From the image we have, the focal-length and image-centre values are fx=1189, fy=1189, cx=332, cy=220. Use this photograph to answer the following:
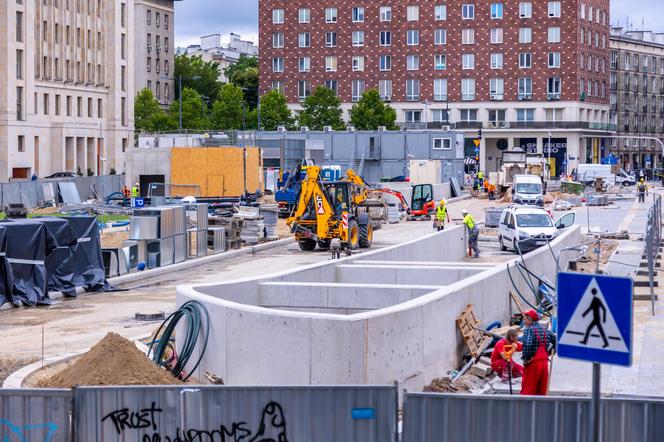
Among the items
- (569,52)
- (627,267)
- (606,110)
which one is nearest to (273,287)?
(627,267)

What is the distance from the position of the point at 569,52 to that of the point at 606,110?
1490cm

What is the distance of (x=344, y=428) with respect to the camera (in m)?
10.7

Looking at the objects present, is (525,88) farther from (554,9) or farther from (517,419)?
(517,419)

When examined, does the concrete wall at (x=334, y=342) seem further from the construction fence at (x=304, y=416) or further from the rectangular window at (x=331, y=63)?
the rectangular window at (x=331, y=63)

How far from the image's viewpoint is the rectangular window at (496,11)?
11525cm

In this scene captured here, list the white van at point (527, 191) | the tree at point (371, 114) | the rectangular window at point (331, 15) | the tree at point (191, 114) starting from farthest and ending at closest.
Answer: the rectangular window at point (331, 15), the tree at point (191, 114), the tree at point (371, 114), the white van at point (527, 191)

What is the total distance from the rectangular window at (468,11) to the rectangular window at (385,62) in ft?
27.9

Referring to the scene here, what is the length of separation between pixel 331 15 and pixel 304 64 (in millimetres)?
5780

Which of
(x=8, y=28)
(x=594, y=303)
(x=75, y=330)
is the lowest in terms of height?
(x=75, y=330)

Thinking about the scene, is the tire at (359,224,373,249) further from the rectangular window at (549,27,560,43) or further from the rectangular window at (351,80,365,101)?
the rectangular window at (351,80,365,101)

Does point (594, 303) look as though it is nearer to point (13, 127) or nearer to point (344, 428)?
point (344, 428)

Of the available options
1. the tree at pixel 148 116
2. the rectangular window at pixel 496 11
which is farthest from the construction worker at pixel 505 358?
the rectangular window at pixel 496 11

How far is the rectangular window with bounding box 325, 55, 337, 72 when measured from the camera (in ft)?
396

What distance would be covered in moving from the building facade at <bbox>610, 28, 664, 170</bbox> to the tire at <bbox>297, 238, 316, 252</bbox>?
98206mm
